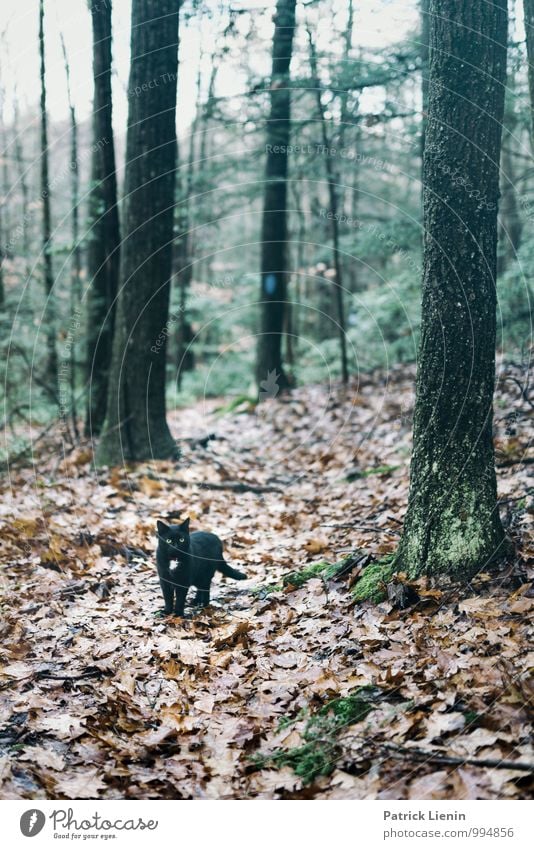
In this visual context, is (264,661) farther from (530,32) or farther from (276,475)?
(530,32)

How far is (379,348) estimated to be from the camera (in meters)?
15.3

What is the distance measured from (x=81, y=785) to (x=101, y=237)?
30.3 ft

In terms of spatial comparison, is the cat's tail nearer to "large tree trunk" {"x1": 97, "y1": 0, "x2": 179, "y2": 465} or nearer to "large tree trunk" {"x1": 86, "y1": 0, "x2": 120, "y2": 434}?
"large tree trunk" {"x1": 97, "y1": 0, "x2": 179, "y2": 465}

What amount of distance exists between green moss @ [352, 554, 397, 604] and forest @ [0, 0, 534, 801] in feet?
0.10

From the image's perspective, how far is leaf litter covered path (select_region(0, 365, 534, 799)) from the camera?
11.5 feet

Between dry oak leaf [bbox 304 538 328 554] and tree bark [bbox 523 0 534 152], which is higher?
tree bark [bbox 523 0 534 152]

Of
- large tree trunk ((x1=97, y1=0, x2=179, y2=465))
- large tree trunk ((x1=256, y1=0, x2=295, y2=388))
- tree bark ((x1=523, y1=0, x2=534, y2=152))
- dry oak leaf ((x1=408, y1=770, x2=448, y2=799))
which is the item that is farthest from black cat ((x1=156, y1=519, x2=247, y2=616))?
large tree trunk ((x1=256, y1=0, x2=295, y2=388))

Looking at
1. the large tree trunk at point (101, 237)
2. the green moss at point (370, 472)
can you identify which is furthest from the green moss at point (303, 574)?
the large tree trunk at point (101, 237)

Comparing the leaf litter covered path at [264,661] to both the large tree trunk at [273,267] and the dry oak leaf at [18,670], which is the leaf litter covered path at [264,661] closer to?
the dry oak leaf at [18,670]

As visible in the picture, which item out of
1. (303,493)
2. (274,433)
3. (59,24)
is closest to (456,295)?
(303,493)

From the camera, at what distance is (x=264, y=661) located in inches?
183

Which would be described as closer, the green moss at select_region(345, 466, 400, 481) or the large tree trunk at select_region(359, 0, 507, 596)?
the large tree trunk at select_region(359, 0, 507, 596)

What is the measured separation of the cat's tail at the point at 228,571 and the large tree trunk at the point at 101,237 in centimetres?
509

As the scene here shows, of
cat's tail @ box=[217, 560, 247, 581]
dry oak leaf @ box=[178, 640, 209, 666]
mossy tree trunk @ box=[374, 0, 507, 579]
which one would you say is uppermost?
mossy tree trunk @ box=[374, 0, 507, 579]
